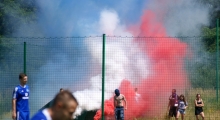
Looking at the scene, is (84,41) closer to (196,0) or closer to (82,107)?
(82,107)

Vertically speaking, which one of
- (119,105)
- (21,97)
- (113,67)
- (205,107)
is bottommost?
(205,107)

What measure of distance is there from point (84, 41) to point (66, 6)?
838cm

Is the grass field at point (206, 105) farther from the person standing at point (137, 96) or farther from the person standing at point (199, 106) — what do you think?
the person standing at point (137, 96)

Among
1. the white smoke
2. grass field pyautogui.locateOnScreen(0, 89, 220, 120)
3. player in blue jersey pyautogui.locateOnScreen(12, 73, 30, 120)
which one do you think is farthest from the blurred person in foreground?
Result: player in blue jersey pyautogui.locateOnScreen(12, 73, 30, 120)

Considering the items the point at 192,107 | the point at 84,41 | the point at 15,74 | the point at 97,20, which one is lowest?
the point at 192,107

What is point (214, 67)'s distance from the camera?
16234 millimetres

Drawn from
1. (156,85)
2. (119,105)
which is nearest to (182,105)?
(156,85)

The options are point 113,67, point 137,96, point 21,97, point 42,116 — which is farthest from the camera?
point 113,67

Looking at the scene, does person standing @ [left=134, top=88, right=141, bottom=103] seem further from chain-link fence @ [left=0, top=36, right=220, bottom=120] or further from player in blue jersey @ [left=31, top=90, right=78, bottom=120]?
player in blue jersey @ [left=31, top=90, right=78, bottom=120]

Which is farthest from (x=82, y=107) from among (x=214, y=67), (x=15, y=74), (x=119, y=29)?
(x=119, y=29)

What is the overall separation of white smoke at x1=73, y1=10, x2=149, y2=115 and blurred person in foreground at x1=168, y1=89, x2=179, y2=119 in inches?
46.0

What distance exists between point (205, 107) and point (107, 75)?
3491mm

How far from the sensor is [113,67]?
17.4 metres

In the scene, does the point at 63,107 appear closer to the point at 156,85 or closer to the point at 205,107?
the point at 156,85
